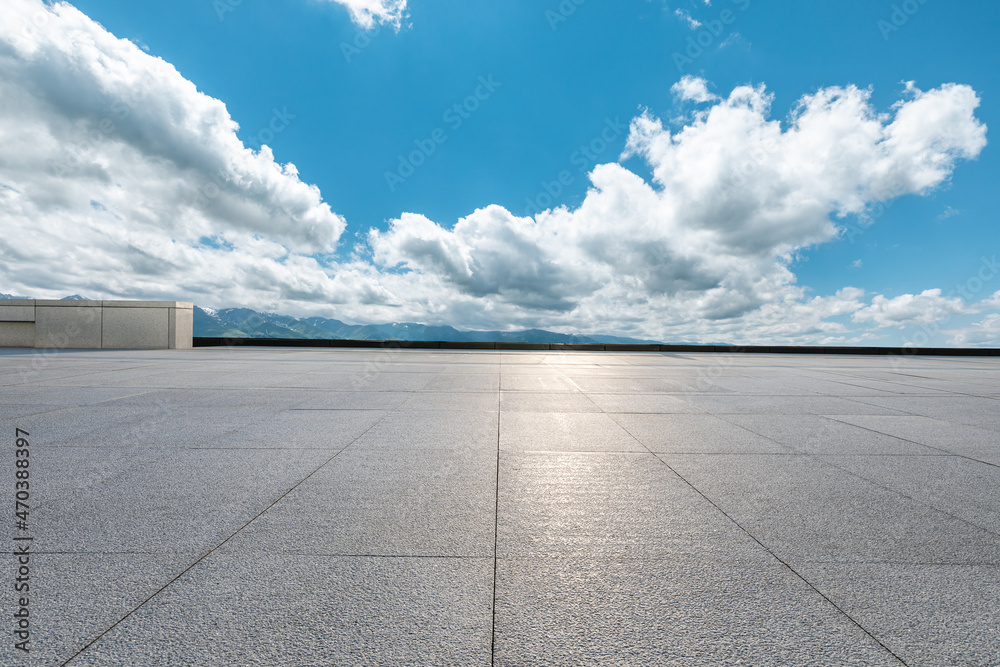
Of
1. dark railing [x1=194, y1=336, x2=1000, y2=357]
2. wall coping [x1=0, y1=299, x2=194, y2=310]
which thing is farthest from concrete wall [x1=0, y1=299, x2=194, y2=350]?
dark railing [x1=194, y1=336, x2=1000, y2=357]

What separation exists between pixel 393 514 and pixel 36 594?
2167 mm

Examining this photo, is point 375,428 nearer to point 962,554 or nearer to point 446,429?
point 446,429

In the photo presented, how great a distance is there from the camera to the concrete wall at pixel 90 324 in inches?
984

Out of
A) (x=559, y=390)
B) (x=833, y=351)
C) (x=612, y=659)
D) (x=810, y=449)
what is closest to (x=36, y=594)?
(x=612, y=659)

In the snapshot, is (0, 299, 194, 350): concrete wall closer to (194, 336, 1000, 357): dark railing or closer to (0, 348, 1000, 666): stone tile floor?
(194, 336, 1000, 357): dark railing

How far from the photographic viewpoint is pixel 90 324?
83.4ft

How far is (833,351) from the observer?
117 feet

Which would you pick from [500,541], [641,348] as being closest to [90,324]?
[500,541]

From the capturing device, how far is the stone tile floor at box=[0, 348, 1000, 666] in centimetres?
234

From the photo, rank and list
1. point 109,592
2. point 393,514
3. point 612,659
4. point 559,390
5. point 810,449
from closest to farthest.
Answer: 1. point 612,659
2. point 109,592
3. point 393,514
4. point 810,449
5. point 559,390

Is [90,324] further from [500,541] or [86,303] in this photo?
[500,541]

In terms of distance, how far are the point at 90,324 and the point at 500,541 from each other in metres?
31.7

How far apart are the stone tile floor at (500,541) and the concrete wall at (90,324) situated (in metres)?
21.6

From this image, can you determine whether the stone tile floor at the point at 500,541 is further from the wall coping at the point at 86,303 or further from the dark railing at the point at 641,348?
the dark railing at the point at 641,348
